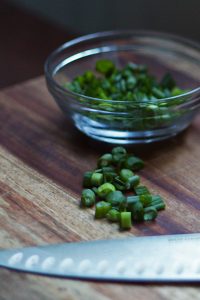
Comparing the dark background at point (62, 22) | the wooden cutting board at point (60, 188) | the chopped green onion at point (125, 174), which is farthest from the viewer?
the dark background at point (62, 22)

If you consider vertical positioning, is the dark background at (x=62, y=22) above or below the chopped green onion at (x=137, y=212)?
above

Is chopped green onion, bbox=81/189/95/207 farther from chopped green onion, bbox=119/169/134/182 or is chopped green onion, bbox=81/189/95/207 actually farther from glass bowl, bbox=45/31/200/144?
glass bowl, bbox=45/31/200/144

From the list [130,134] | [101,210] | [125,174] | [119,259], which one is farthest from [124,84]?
[119,259]

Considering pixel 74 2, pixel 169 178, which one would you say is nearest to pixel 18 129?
pixel 169 178

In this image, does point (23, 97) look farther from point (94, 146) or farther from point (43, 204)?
point (43, 204)

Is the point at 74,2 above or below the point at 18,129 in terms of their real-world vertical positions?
above

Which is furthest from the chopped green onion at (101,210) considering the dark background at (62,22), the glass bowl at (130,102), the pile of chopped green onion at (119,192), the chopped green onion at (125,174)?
the dark background at (62,22)

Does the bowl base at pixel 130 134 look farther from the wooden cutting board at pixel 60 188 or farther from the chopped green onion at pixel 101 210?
the chopped green onion at pixel 101 210
